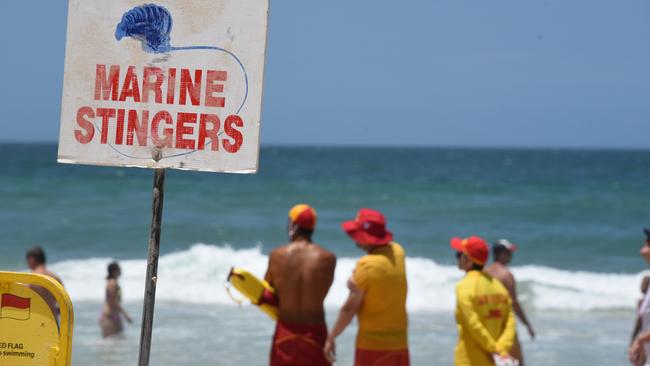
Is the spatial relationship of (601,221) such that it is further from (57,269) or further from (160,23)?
(160,23)

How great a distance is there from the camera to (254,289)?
537 centimetres

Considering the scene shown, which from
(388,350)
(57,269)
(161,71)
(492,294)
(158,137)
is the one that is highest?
(161,71)

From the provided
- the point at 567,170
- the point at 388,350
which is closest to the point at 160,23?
the point at 388,350

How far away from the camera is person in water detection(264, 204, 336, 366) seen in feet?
17.7

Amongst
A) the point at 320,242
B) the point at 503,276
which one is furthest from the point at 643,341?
the point at 320,242

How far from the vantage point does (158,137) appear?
354cm

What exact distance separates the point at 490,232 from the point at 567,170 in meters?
34.6

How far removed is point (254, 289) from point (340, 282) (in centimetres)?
1211

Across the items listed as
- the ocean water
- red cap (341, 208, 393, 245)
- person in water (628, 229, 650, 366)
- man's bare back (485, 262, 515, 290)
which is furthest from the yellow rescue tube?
the ocean water

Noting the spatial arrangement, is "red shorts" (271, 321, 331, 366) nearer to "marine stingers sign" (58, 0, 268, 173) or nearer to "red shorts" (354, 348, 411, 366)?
"red shorts" (354, 348, 411, 366)

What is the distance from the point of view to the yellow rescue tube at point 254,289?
517 cm

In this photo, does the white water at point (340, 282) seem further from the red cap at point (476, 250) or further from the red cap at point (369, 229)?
the red cap at point (369, 229)

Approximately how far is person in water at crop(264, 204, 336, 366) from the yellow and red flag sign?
2.09 m

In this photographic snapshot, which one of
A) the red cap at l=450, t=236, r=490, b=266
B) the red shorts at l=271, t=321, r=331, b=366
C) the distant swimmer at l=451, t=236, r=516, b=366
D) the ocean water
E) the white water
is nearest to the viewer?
the red shorts at l=271, t=321, r=331, b=366
